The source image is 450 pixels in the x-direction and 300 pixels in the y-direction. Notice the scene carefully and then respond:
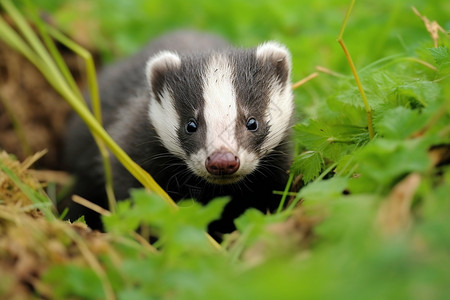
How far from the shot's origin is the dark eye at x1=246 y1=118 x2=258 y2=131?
3.50m

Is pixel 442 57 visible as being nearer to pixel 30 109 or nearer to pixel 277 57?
pixel 277 57

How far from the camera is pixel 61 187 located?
5598 millimetres

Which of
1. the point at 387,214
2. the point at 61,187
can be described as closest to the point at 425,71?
the point at 387,214

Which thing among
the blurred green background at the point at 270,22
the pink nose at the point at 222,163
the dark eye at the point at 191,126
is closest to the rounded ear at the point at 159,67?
the dark eye at the point at 191,126

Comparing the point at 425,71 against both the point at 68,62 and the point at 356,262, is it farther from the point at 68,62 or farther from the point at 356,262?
the point at 68,62

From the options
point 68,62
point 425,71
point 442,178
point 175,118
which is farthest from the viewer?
point 68,62

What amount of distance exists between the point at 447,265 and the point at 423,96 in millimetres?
1253

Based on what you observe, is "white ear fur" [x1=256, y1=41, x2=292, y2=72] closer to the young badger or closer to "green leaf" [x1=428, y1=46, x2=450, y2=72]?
the young badger

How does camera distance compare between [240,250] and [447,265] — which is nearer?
[447,265]

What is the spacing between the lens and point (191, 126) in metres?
3.55

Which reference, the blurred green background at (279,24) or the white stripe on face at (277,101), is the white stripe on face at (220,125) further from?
the blurred green background at (279,24)

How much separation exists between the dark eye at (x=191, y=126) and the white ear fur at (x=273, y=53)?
0.68 meters

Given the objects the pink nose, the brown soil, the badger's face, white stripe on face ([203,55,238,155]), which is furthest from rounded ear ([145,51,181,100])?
the brown soil

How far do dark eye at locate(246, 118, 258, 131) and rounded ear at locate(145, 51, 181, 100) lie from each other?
70 cm
